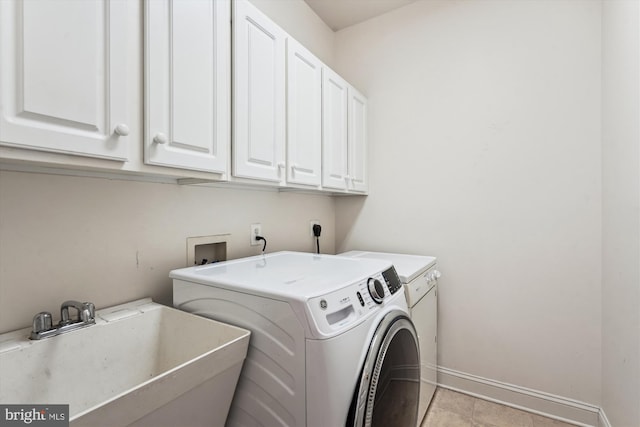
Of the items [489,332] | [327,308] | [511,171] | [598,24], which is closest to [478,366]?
[489,332]

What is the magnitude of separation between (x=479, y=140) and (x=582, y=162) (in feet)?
1.82

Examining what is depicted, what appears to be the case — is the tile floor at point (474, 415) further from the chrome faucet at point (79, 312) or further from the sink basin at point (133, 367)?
the chrome faucet at point (79, 312)

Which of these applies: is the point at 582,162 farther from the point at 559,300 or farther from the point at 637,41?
the point at 559,300

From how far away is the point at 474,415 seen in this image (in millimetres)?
1787

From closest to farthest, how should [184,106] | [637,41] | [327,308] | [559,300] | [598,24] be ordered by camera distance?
[327,308] → [184,106] → [637,41] → [598,24] → [559,300]

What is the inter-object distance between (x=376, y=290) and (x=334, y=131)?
1175 millimetres

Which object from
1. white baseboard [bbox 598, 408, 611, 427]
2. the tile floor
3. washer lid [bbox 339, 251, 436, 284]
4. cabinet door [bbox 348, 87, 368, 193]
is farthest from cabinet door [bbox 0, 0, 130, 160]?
white baseboard [bbox 598, 408, 611, 427]

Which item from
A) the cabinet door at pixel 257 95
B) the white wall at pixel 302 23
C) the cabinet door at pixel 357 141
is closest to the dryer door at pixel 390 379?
the cabinet door at pixel 257 95

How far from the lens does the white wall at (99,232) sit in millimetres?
907

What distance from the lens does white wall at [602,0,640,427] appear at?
3.98 feet

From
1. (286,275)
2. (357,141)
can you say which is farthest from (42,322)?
(357,141)

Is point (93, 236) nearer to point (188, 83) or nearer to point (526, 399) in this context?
point (188, 83)

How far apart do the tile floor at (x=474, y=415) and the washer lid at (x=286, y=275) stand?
45.3 inches

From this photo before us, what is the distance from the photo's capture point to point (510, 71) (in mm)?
1890
